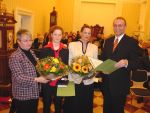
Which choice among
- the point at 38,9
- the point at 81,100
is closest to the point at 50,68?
the point at 81,100

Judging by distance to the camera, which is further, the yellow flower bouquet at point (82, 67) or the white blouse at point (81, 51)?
the white blouse at point (81, 51)

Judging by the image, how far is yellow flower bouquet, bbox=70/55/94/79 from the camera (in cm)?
268

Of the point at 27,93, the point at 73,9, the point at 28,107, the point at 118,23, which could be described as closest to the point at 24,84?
the point at 27,93

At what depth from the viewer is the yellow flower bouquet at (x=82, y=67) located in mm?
2678

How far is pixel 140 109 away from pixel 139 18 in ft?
25.7

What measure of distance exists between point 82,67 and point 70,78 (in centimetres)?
54

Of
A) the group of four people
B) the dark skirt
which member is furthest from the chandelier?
the dark skirt

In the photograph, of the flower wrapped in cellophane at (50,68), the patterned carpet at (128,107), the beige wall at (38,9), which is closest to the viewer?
the flower wrapped in cellophane at (50,68)

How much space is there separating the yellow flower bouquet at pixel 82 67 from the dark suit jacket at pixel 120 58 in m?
0.47

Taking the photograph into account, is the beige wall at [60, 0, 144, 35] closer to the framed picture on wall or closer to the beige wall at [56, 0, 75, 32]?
the beige wall at [56, 0, 75, 32]

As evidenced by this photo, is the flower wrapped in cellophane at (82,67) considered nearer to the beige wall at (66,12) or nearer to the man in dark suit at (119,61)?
the man in dark suit at (119,61)

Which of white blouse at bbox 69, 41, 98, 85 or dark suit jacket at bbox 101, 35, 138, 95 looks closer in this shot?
dark suit jacket at bbox 101, 35, 138, 95

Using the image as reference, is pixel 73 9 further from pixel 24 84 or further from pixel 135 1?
pixel 24 84

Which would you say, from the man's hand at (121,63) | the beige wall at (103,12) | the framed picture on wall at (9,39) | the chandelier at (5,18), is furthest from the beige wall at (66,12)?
the man's hand at (121,63)
